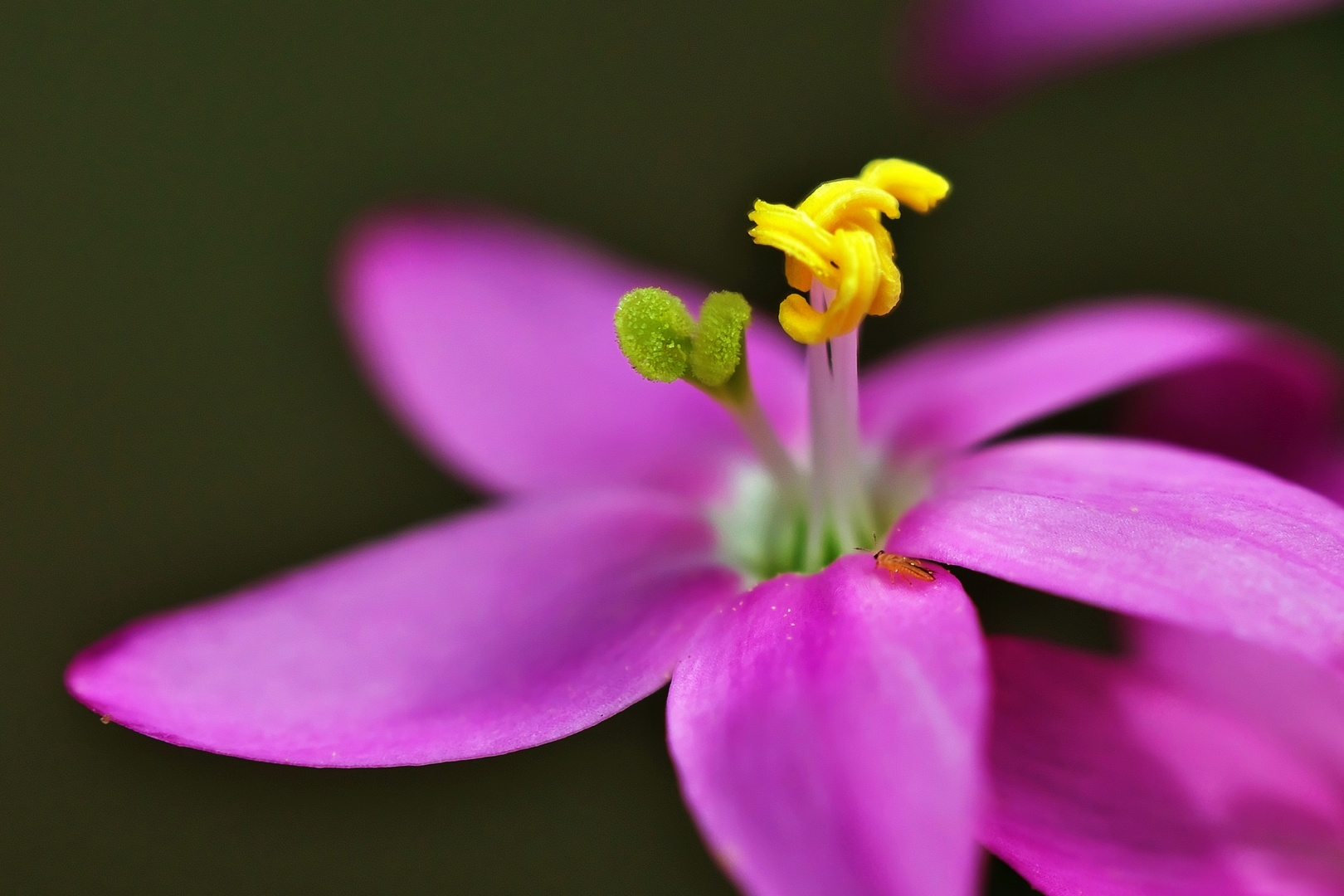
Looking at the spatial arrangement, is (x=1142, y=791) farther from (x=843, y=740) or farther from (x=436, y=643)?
(x=436, y=643)

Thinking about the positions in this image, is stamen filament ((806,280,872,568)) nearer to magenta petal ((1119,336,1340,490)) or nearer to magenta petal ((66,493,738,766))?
magenta petal ((66,493,738,766))

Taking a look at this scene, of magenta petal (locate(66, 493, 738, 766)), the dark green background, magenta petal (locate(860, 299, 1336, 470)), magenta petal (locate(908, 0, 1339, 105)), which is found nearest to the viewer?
magenta petal (locate(66, 493, 738, 766))

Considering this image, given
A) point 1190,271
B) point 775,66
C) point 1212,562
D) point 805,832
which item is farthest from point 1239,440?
point 775,66

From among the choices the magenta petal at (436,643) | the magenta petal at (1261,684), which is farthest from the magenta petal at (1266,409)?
the magenta petal at (436,643)

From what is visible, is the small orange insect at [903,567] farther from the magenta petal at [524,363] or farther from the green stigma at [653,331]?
the magenta petal at [524,363]

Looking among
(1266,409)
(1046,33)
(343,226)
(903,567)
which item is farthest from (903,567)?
(343,226)

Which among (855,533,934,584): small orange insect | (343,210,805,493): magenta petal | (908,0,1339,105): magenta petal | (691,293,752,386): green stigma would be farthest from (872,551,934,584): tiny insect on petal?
(908,0,1339,105): magenta petal
